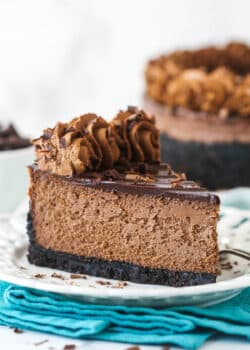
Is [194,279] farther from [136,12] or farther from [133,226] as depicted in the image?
[136,12]

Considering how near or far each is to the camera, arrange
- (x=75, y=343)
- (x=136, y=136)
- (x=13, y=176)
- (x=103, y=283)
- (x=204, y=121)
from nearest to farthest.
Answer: (x=75, y=343) → (x=103, y=283) → (x=136, y=136) → (x=13, y=176) → (x=204, y=121)

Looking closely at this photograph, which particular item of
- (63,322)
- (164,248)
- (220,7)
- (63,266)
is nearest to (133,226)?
(164,248)

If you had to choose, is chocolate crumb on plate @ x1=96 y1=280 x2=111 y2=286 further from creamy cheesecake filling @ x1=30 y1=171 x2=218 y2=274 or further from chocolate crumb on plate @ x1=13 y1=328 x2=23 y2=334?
chocolate crumb on plate @ x1=13 y1=328 x2=23 y2=334

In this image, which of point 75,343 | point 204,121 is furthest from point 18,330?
point 204,121

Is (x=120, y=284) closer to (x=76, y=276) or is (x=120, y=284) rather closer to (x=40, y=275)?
(x=76, y=276)

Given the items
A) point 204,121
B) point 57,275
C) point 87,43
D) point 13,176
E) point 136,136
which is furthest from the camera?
point 87,43
